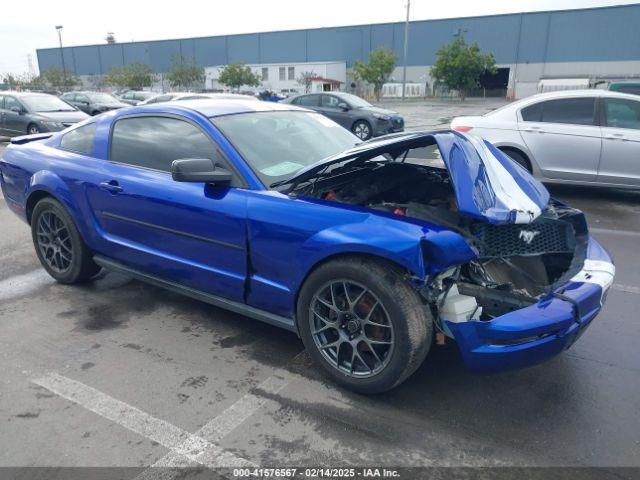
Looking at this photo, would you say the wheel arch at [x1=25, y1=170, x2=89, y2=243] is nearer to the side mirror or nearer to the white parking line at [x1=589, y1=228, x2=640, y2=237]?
the side mirror

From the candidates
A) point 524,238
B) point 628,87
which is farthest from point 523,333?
point 628,87

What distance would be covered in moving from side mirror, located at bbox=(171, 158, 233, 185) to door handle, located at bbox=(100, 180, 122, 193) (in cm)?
88

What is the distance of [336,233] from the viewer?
9.24 feet

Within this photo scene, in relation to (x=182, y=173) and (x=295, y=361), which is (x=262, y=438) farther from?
(x=182, y=173)

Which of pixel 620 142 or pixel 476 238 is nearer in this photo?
pixel 476 238

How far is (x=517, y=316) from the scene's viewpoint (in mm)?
2557

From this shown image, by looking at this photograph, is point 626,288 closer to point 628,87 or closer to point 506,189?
point 506,189

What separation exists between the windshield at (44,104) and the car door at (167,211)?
38.0ft

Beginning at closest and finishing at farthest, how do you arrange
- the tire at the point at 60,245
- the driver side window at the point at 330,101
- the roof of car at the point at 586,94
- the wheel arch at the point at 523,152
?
the tire at the point at 60,245
the roof of car at the point at 586,94
the wheel arch at the point at 523,152
the driver side window at the point at 330,101

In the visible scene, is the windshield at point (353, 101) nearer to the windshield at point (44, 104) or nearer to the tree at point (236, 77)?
the windshield at point (44, 104)

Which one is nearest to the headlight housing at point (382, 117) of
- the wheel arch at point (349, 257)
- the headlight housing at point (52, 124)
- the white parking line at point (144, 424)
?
the headlight housing at point (52, 124)

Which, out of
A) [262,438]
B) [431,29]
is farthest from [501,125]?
[431,29]

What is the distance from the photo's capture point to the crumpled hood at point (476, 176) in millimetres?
2689

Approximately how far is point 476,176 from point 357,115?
14311 mm
